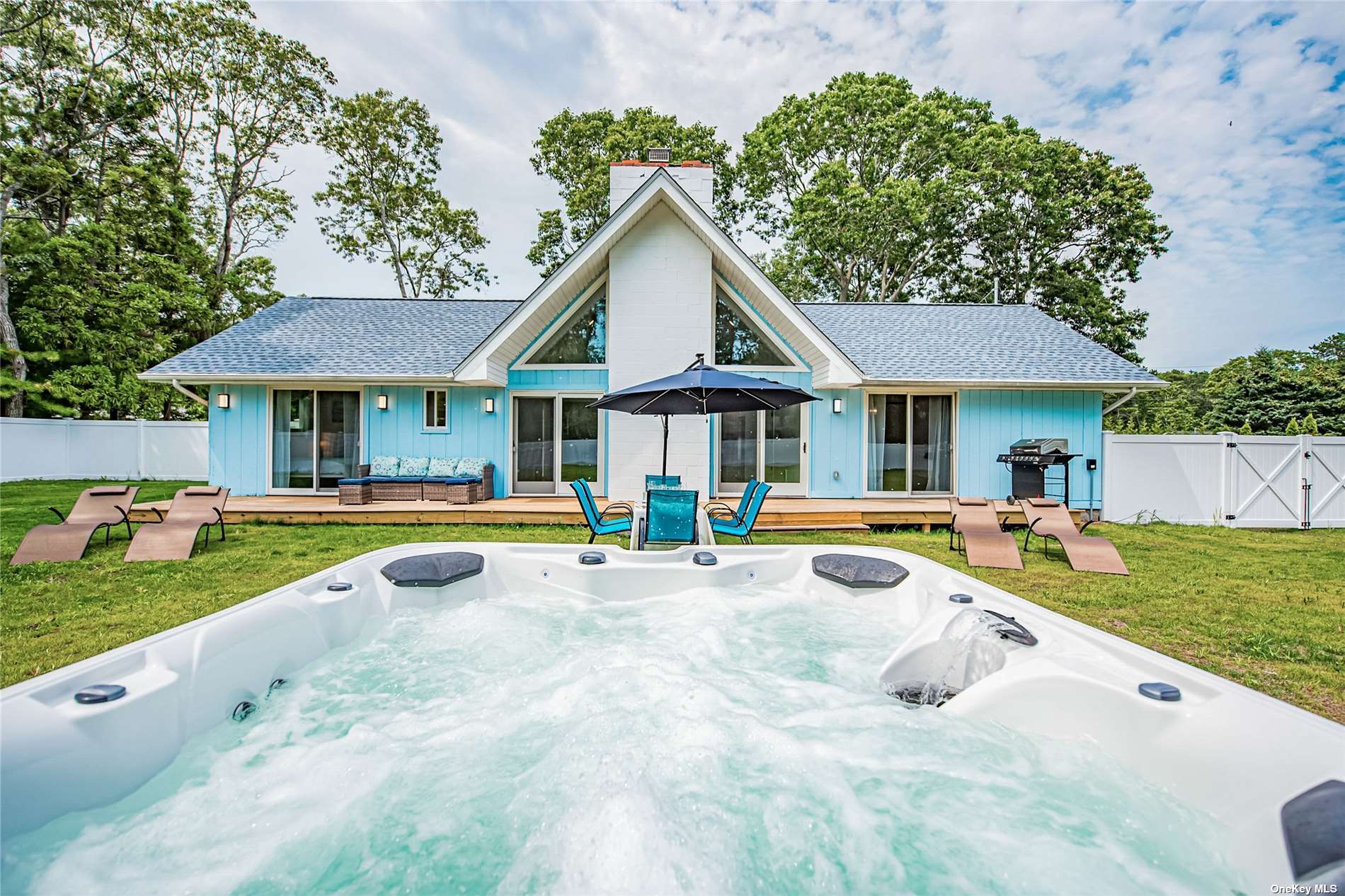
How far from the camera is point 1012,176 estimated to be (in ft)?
61.6

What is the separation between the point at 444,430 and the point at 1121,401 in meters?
12.2

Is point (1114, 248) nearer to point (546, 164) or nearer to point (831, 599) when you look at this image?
point (546, 164)

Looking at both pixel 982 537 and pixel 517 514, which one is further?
pixel 517 514

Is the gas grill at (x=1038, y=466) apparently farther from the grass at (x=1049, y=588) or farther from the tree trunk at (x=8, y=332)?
the tree trunk at (x=8, y=332)

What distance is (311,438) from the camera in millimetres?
10219

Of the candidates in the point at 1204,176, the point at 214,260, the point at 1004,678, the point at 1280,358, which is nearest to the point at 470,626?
the point at 1004,678

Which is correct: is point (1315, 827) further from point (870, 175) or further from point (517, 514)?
point (870, 175)

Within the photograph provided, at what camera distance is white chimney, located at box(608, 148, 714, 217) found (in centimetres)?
1014

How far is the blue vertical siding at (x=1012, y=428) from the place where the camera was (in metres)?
9.87

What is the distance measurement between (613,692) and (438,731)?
882 millimetres

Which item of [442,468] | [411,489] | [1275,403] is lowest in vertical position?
[411,489]

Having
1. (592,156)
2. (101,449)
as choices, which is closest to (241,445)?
(101,449)

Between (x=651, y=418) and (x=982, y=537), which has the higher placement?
(x=651, y=418)

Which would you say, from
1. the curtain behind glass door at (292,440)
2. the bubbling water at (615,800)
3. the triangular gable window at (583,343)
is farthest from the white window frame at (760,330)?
the curtain behind glass door at (292,440)
